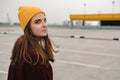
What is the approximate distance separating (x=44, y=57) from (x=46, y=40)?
0.55ft

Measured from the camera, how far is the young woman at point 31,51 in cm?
172

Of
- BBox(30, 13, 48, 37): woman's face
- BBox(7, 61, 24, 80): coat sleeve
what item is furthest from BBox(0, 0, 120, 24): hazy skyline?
BBox(7, 61, 24, 80): coat sleeve

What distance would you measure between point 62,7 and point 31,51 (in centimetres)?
3388

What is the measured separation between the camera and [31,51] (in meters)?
1.76

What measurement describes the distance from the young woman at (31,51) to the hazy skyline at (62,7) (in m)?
31.3

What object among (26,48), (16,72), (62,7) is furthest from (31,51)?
(62,7)

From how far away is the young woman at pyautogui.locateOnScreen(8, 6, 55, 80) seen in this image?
172 centimetres

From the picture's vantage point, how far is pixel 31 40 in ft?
5.96

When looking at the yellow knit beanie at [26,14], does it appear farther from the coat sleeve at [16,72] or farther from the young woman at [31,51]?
the coat sleeve at [16,72]

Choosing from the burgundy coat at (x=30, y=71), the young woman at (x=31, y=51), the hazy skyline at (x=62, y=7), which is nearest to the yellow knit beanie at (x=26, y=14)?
the young woman at (x=31, y=51)

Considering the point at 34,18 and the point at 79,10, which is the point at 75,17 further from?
the point at 34,18

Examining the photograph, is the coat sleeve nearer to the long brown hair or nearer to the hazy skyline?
the long brown hair

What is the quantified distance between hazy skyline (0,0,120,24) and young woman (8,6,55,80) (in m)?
31.3

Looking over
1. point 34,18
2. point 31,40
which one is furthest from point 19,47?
point 34,18
